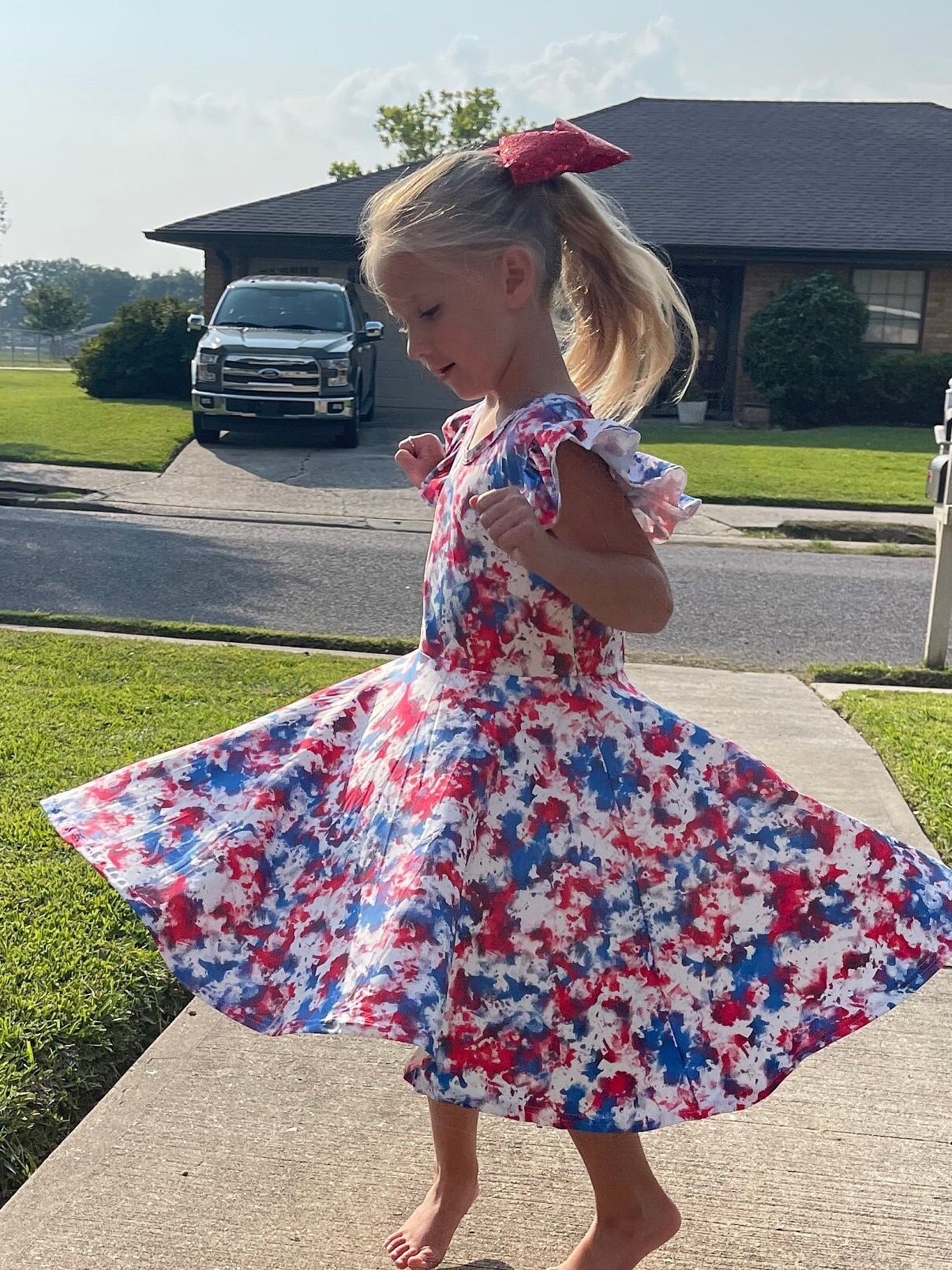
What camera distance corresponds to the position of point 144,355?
23.7 metres

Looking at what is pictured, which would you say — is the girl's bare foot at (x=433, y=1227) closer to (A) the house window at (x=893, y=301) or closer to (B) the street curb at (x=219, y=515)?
(B) the street curb at (x=219, y=515)

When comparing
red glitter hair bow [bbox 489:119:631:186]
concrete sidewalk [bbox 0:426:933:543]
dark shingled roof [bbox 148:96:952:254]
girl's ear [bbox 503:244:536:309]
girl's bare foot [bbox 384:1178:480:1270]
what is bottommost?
concrete sidewalk [bbox 0:426:933:543]

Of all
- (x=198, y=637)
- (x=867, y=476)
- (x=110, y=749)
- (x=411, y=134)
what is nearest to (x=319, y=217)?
(x=867, y=476)

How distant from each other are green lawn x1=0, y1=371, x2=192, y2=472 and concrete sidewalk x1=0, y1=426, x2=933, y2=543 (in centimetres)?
38

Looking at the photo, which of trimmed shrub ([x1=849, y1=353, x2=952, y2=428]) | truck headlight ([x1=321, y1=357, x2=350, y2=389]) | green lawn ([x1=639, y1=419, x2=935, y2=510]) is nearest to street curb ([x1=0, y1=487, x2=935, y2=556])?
green lawn ([x1=639, y1=419, x2=935, y2=510])

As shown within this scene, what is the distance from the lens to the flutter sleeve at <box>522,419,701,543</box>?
215cm

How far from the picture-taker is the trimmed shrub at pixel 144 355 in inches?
932

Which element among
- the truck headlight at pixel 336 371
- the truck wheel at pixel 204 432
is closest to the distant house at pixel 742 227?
the truck wheel at pixel 204 432

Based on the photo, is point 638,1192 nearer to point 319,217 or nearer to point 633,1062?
point 633,1062

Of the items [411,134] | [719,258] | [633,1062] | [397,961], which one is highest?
[411,134]

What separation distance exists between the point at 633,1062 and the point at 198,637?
5764mm

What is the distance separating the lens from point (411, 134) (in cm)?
6091

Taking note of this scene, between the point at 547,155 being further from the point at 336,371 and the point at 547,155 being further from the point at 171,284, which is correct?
the point at 171,284

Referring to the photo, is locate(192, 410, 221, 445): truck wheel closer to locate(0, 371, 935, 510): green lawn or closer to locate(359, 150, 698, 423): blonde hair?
locate(0, 371, 935, 510): green lawn
